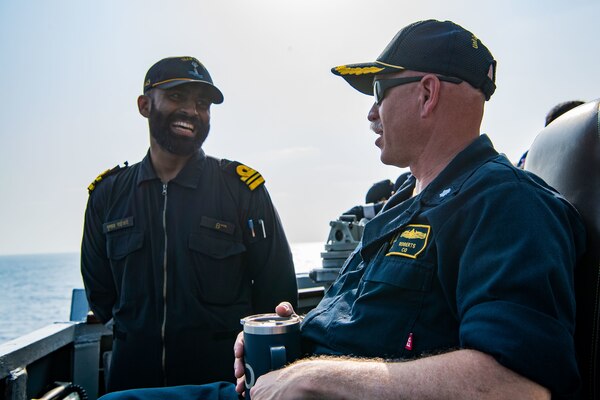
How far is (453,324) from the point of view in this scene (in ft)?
4.09

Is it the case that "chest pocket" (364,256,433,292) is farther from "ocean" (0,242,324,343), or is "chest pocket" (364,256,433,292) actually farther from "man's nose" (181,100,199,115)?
"ocean" (0,242,324,343)

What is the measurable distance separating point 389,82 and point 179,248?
1.68 metres

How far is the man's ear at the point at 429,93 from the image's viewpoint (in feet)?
5.15

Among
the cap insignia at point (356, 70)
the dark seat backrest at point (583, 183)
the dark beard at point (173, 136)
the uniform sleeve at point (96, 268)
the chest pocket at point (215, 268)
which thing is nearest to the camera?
the dark seat backrest at point (583, 183)

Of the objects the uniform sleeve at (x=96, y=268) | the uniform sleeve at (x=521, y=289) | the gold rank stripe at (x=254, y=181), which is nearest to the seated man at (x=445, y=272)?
the uniform sleeve at (x=521, y=289)

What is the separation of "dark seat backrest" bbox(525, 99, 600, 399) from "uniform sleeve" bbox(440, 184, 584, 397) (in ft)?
0.56

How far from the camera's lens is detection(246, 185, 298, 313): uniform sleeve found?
2.88m

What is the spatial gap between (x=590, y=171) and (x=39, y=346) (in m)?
3.29

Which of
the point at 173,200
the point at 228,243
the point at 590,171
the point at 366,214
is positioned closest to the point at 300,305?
the point at 366,214

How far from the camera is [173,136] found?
9.63 ft

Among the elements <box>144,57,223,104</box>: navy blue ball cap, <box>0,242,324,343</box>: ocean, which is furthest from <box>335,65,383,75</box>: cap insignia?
<box>0,242,324,343</box>: ocean

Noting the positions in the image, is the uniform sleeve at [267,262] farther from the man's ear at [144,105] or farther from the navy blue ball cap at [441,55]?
the navy blue ball cap at [441,55]

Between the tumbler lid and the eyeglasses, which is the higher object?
the eyeglasses

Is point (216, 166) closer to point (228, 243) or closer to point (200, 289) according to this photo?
point (228, 243)
